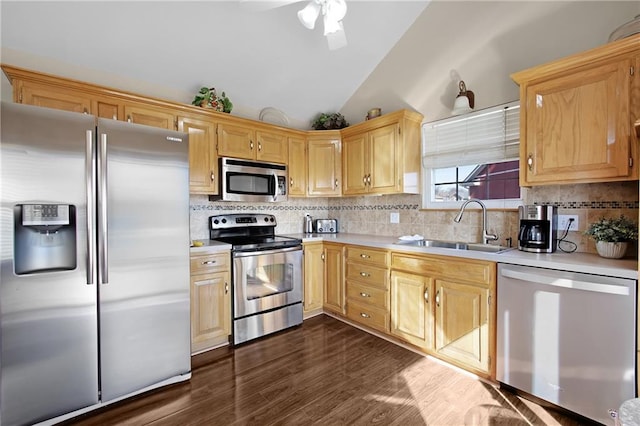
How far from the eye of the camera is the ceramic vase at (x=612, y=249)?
1.73 meters

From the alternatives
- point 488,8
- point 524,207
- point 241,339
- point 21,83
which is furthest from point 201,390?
point 488,8

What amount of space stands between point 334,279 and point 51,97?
9.47ft

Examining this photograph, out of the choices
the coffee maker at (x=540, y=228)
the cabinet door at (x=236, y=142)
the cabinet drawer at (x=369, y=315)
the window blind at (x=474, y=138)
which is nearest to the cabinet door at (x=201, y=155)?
the cabinet door at (x=236, y=142)

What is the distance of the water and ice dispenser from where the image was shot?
5.12 ft

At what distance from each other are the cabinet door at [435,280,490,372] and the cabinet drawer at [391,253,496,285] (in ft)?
0.21

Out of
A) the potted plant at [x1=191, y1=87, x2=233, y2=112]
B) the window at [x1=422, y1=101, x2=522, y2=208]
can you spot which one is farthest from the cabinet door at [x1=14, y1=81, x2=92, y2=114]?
the window at [x1=422, y1=101, x2=522, y2=208]

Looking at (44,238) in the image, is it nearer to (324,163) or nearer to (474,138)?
(324,163)

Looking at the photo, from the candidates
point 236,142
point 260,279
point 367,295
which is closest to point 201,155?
point 236,142

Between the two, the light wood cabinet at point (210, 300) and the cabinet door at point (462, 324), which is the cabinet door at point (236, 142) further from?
the cabinet door at point (462, 324)

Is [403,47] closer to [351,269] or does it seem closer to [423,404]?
[351,269]

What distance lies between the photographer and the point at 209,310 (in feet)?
8.15

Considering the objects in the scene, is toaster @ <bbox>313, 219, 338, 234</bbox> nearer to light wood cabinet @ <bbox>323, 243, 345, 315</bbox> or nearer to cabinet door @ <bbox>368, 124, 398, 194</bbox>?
light wood cabinet @ <bbox>323, 243, 345, 315</bbox>

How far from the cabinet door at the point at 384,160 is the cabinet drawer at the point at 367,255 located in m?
0.67

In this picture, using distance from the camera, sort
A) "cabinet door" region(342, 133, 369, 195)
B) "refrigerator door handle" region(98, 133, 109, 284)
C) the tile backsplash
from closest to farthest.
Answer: "refrigerator door handle" region(98, 133, 109, 284) < the tile backsplash < "cabinet door" region(342, 133, 369, 195)
